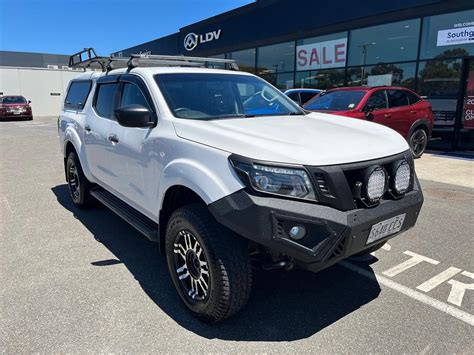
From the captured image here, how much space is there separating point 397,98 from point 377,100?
746mm

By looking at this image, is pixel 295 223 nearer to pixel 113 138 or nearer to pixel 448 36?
pixel 113 138

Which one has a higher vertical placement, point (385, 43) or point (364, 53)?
point (385, 43)

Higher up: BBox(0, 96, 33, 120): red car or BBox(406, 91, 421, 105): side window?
BBox(406, 91, 421, 105): side window

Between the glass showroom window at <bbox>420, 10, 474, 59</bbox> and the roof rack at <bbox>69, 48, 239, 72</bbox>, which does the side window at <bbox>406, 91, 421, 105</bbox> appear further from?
the roof rack at <bbox>69, 48, 239, 72</bbox>

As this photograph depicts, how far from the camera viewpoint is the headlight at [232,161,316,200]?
7.35 ft

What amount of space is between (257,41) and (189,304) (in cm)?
1623

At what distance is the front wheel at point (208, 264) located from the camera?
2393 millimetres

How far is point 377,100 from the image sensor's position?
8.31 metres

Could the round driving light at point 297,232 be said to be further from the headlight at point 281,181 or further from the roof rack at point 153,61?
the roof rack at point 153,61

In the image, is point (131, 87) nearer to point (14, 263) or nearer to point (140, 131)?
point (140, 131)

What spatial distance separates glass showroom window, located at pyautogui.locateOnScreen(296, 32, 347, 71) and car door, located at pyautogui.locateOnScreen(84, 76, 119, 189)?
11.3 meters

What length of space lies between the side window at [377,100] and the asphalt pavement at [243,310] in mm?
4070

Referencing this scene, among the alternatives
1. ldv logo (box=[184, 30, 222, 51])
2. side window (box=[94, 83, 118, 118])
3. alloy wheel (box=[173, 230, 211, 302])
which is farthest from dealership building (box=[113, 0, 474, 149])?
alloy wheel (box=[173, 230, 211, 302])

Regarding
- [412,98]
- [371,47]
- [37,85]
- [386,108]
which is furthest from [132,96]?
[37,85]
